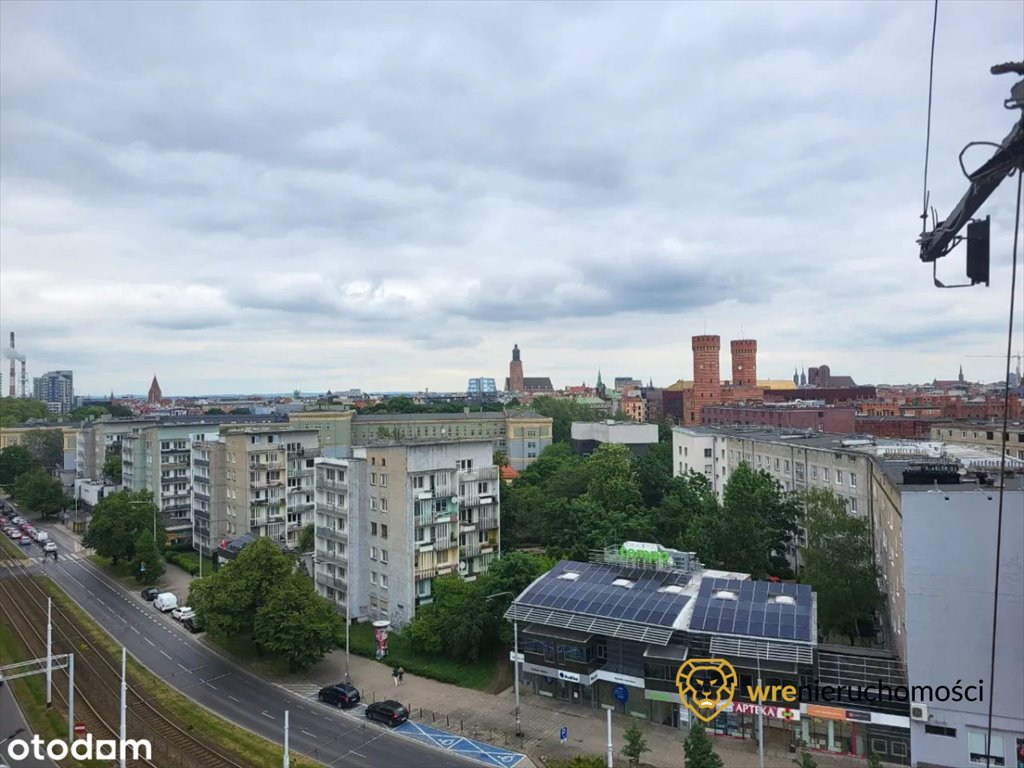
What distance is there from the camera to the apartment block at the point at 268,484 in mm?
70875

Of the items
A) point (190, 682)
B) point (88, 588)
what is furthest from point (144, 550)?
point (190, 682)

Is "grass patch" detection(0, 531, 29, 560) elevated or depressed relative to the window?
depressed

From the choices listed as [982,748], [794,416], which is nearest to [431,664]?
[982,748]

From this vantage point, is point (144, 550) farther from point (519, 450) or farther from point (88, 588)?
point (519, 450)

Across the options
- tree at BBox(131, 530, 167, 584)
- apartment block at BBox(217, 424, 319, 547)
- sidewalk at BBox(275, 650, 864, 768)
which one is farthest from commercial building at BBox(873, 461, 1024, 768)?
tree at BBox(131, 530, 167, 584)

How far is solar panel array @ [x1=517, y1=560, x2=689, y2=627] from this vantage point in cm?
3869

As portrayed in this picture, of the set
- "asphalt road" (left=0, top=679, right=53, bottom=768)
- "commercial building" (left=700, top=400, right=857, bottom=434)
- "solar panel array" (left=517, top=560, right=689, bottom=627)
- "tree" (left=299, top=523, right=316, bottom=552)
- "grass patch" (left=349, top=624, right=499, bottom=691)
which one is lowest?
"grass patch" (left=349, top=624, right=499, bottom=691)

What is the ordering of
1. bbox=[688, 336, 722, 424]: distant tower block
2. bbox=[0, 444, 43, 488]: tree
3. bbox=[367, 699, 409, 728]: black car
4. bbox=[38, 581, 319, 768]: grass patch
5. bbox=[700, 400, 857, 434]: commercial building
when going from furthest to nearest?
bbox=[688, 336, 722, 424]: distant tower block
bbox=[0, 444, 43, 488]: tree
bbox=[700, 400, 857, 434]: commercial building
bbox=[367, 699, 409, 728]: black car
bbox=[38, 581, 319, 768]: grass patch

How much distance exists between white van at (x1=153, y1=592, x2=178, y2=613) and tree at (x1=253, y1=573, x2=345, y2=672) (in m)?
18.6

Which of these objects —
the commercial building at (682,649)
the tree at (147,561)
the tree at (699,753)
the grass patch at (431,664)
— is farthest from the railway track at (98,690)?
the tree at (699,753)

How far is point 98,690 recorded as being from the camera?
136 feet

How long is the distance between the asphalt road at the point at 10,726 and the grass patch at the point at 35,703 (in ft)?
0.89

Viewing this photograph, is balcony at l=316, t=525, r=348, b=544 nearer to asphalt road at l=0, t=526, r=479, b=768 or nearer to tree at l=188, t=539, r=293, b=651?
tree at l=188, t=539, r=293, b=651

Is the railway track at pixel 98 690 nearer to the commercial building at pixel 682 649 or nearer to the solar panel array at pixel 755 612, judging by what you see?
the commercial building at pixel 682 649
